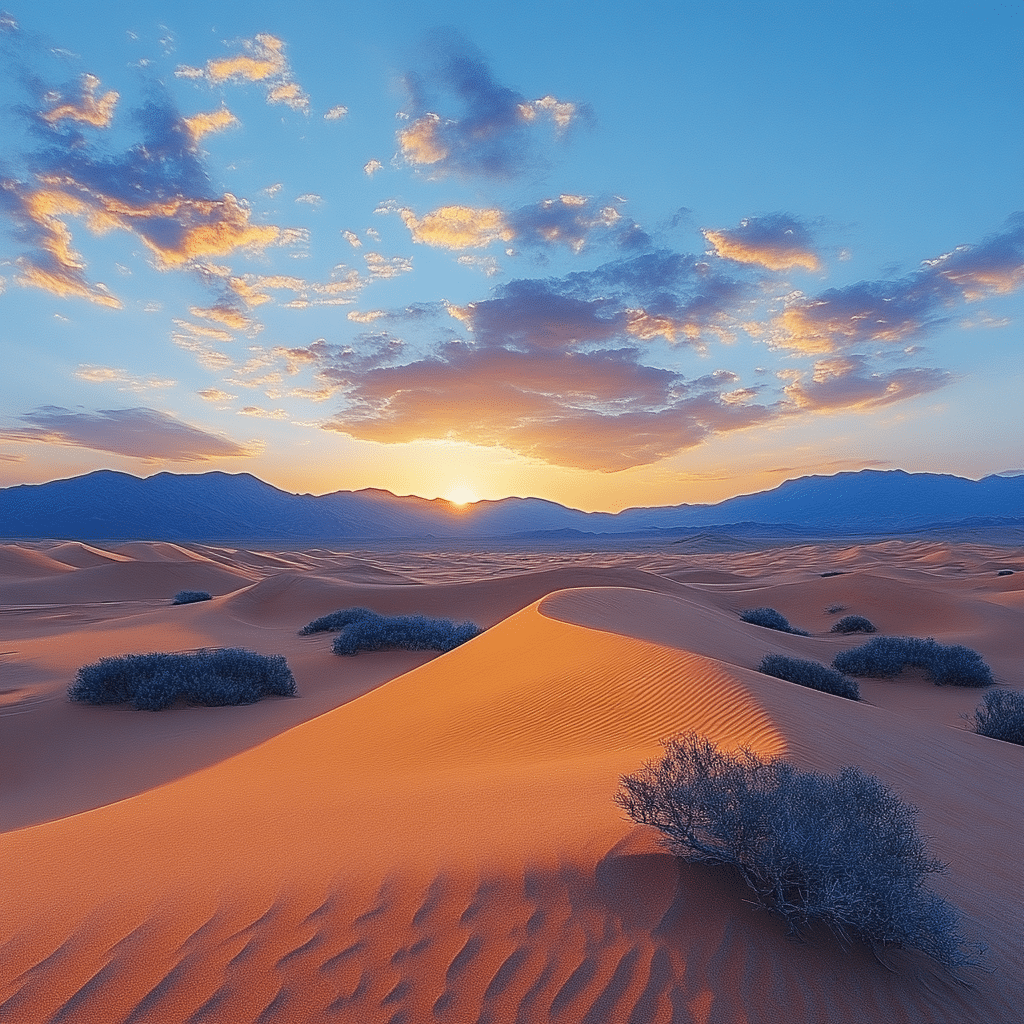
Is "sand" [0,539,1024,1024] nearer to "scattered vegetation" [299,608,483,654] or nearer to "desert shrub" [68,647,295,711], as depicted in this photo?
"desert shrub" [68,647,295,711]

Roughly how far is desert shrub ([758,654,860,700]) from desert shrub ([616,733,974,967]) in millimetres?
7121

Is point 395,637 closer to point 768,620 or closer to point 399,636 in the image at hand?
point 399,636

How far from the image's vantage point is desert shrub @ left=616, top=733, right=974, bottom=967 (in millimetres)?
2635

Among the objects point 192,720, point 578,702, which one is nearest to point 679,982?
point 578,702

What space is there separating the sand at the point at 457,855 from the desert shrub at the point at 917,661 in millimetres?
1148

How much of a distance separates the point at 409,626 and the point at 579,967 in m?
12.5

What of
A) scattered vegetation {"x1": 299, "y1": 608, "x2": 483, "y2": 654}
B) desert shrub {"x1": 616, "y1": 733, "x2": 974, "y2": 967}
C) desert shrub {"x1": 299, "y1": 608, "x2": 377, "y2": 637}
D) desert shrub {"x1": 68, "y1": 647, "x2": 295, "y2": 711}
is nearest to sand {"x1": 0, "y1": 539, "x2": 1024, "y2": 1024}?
desert shrub {"x1": 616, "y1": 733, "x2": 974, "y2": 967}

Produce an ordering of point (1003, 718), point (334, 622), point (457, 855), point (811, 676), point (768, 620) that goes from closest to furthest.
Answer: point (457, 855), point (1003, 718), point (811, 676), point (334, 622), point (768, 620)

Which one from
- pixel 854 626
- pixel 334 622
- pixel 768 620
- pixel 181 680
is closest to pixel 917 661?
pixel 768 620

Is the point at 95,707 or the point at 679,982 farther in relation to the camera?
the point at 95,707

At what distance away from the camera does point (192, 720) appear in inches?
365

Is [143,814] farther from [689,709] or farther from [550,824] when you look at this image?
[689,709]

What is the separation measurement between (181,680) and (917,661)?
1278 centimetres

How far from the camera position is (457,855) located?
323cm
